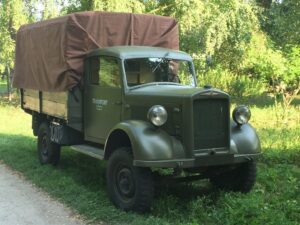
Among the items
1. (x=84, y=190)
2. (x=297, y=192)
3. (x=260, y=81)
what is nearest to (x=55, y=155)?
(x=84, y=190)

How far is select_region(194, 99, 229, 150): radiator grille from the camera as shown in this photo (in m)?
7.02

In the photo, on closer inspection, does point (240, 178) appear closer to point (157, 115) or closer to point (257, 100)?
point (157, 115)

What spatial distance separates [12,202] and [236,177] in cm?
343

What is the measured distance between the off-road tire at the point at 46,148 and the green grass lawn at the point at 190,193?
196 millimetres

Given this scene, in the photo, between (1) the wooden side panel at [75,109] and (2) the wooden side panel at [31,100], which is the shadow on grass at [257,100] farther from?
(1) the wooden side panel at [75,109]

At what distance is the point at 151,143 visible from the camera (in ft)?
22.1

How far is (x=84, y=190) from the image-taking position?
825 centimetres

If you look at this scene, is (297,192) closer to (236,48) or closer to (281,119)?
(281,119)

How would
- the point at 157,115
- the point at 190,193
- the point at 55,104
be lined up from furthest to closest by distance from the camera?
the point at 55,104 → the point at 190,193 → the point at 157,115

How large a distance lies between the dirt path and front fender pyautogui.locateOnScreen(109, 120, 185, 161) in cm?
124

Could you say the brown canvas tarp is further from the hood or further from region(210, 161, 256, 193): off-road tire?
region(210, 161, 256, 193): off-road tire

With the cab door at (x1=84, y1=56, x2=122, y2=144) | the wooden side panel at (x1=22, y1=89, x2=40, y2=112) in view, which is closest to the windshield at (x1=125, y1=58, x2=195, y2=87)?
the cab door at (x1=84, y1=56, x2=122, y2=144)

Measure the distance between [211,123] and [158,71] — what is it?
1703mm

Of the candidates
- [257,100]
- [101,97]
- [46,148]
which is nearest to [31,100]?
[46,148]
